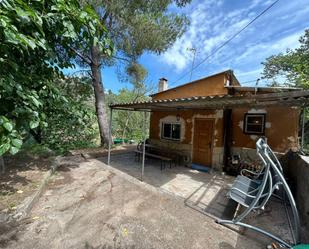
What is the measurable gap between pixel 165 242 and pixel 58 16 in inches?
158

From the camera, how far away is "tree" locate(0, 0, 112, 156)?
7.45 ft

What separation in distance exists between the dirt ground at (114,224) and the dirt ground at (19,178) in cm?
35

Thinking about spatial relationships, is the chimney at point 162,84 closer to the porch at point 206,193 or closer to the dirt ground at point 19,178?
the porch at point 206,193

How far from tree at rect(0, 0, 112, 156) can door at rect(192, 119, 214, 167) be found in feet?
15.4

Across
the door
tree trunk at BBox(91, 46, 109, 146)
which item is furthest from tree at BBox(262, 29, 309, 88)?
tree trunk at BBox(91, 46, 109, 146)

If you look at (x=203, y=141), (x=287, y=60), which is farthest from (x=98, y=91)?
(x=287, y=60)

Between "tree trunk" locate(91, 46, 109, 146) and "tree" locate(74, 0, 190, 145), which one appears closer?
"tree" locate(74, 0, 190, 145)

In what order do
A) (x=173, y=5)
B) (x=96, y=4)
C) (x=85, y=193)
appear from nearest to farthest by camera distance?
1. (x=85, y=193)
2. (x=96, y=4)
3. (x=173, y=5)

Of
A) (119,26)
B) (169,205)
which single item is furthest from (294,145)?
(119,26)

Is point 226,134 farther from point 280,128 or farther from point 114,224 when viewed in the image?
point 114,224

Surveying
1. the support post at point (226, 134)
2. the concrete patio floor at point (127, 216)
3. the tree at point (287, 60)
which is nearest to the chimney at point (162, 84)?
the support post at point (226, 134)

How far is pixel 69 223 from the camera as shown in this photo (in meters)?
2.96

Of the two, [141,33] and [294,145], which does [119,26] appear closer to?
[141,33]

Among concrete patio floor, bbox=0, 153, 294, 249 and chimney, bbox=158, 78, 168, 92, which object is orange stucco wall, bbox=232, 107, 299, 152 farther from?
chimney, bbox=158, 78, 168, 92
